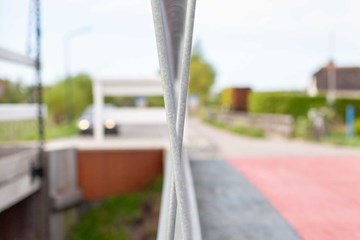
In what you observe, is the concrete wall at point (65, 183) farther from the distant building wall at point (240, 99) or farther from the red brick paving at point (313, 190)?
the distant building wall at point (240, 99)

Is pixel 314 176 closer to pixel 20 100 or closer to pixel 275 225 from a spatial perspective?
pixel 275 225

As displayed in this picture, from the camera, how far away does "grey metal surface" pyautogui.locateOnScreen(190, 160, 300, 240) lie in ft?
15.9

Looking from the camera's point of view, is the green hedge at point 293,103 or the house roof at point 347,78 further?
the house roof at point 347,78

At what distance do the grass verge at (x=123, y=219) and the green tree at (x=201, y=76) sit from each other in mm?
35580

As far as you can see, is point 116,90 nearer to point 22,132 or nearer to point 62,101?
point 22,132

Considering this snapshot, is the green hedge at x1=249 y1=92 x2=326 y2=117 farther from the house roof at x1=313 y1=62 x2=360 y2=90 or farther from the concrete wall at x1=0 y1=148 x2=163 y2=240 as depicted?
the house roof at x1=313 y1=62 x2=360 y2=90

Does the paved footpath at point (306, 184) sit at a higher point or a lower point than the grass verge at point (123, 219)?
higher

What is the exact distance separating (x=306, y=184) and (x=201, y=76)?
41436 millimetres

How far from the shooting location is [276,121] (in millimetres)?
22000

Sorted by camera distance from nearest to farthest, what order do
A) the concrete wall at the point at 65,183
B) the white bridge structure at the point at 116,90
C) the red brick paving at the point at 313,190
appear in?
1. the red brick paving at the point at 313,190
2. the concrete wall at the point at 65,183
3. the white bridge structure at the point at 116,90

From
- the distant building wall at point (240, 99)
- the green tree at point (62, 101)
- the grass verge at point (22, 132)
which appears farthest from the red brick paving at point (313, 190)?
the distant building wall at point (240, 99)

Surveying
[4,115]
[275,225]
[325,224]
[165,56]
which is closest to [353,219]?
[325,224]

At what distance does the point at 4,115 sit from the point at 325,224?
6274 millimetres

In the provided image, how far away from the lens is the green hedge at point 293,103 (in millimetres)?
26812
